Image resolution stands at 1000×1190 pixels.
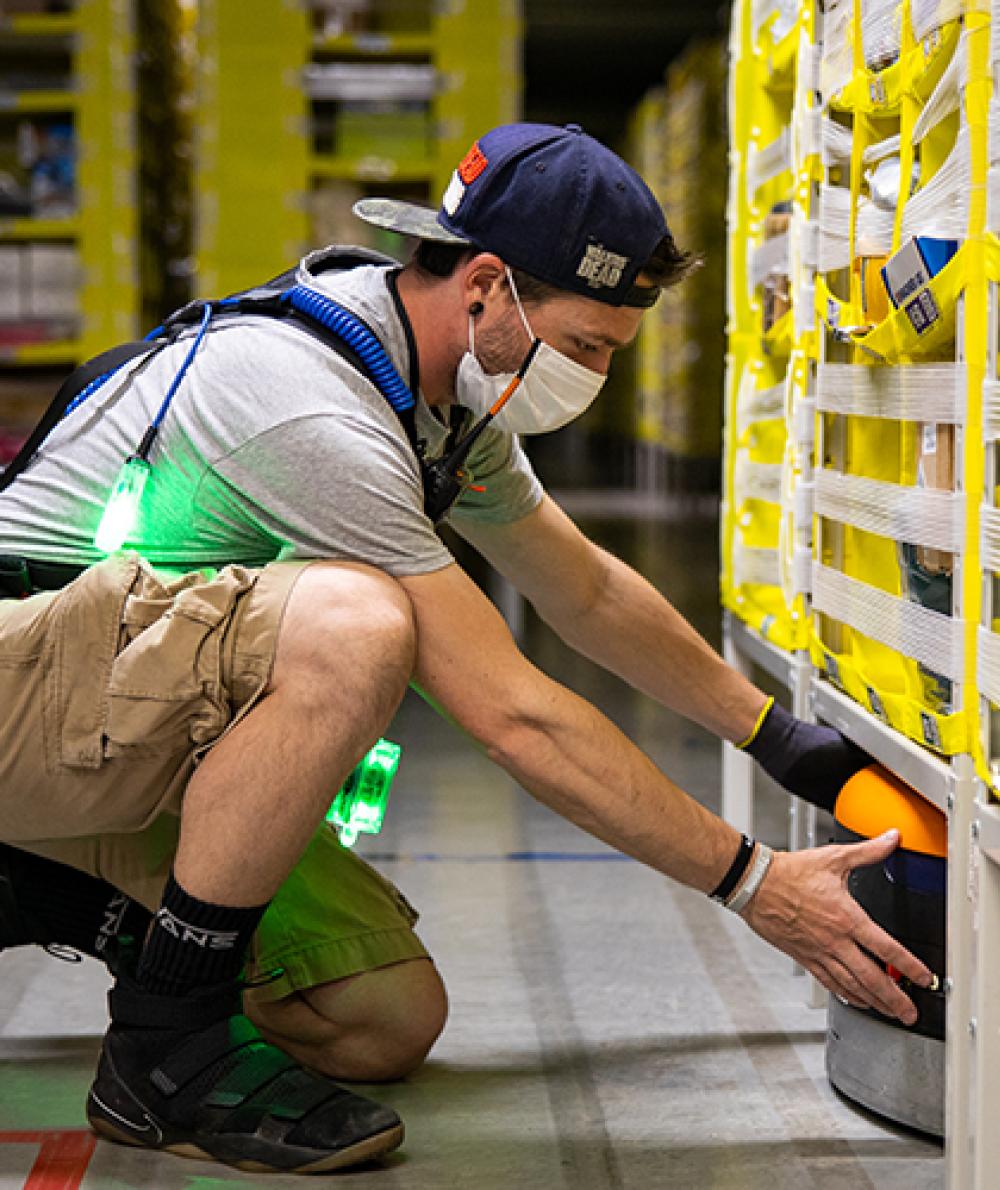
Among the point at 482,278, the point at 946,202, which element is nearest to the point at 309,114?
the point at 482,278

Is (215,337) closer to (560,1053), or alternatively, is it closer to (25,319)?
(560,1053)

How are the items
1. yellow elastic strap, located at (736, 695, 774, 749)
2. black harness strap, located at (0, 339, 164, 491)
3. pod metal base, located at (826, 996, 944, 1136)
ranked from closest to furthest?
pod metal base, located at (826, 996, 944, 1136)
black harness strap, located at (0, 339, 164, 491)
yellow elastic strap, located at (736, 695, 774, 749)

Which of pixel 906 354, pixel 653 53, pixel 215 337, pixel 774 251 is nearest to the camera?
pixel 906 354

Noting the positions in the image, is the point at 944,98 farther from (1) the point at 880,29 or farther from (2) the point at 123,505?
(2) the point at 123,505

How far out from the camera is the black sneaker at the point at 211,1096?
2.14 metres

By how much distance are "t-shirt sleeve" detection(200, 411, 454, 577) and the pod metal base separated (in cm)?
83

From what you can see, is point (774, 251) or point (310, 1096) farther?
point (774, 251)

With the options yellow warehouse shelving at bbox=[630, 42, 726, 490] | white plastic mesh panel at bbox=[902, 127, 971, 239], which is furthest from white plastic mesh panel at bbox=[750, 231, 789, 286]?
yellow warehouse shelving at bbox=[630, 42, 726, 490]

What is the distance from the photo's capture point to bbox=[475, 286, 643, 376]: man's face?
7.63 feet

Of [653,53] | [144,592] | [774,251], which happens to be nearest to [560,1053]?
[144,592]

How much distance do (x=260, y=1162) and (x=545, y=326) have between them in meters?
1.13

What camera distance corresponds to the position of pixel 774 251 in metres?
2.96

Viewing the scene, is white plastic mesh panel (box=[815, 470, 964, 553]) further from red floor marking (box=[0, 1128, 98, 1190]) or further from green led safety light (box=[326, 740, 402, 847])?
red floor marking (box=[0, 1128, 98, 1190])

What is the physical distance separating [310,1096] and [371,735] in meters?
0.46
